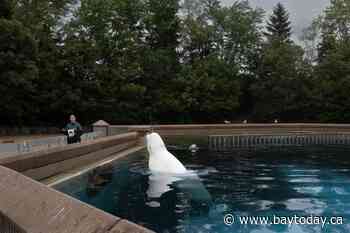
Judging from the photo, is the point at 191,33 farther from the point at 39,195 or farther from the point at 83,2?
Result: the point at 39,195

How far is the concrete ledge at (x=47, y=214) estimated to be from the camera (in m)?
2.49

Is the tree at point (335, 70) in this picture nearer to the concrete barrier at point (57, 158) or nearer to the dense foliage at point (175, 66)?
the dense foliage at point (175, 66)

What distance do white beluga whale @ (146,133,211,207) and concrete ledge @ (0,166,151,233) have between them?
636 centimetres

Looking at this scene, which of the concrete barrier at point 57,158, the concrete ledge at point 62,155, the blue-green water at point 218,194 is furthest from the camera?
the concrete barrier at point 57,158

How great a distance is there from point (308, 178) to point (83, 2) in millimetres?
36927

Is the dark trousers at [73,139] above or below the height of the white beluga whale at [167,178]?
above

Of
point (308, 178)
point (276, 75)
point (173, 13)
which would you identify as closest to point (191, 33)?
point (173, 13)

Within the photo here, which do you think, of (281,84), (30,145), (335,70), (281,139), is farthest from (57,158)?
(335,70)

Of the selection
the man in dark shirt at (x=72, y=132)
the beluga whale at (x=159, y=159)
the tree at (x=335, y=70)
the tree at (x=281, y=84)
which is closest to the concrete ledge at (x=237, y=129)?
the tree at (x=335, y=70)

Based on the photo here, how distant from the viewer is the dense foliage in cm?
4091

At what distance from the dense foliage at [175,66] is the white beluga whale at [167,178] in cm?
2371

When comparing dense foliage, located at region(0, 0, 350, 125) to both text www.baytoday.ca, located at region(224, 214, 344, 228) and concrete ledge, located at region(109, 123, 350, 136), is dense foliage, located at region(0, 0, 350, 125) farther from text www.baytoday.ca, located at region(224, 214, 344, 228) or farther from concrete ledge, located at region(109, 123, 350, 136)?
text www.baytoday.ca, located at region(224, 214, 344, 228)

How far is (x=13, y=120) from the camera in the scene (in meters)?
38.7

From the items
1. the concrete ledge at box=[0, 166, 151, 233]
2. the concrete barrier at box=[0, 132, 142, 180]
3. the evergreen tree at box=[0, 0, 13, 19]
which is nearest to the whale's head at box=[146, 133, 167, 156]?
the concrete barrier at box=[0, 132, 142, 180]
